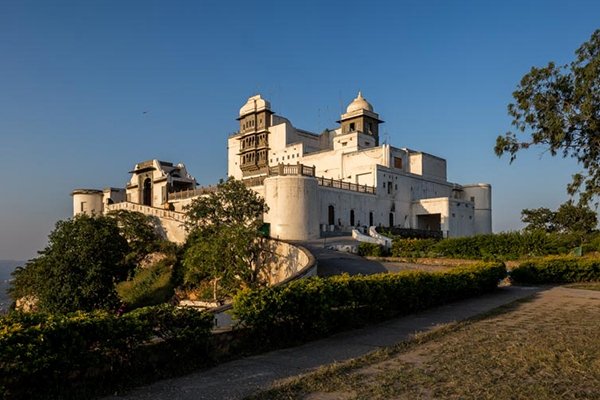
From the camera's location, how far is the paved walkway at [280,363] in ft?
19.0

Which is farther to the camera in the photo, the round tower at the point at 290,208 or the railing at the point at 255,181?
the railing at the point at 255,181

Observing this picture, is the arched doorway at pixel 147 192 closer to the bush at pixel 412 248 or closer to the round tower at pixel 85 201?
the round tower at pixel 85 201

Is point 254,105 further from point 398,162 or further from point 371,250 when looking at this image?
point 371,250

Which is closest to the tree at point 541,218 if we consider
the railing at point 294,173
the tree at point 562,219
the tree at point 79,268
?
the tree at point 562,219

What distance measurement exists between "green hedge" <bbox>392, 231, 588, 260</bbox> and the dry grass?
1748 centimetres

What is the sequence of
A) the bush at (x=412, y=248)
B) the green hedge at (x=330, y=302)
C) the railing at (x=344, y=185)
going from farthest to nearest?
1. the railing at (x=344, y=185)
2. the bush at (x=412, y=248)
3. the green hedge at (x=330, y=302)

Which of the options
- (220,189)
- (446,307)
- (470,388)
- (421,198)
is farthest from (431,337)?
(421,198)

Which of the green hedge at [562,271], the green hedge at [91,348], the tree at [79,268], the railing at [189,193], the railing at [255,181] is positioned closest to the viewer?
the green hedge at [91,348]

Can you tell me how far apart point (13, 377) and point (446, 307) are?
1071cm

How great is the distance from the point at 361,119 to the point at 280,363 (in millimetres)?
51428

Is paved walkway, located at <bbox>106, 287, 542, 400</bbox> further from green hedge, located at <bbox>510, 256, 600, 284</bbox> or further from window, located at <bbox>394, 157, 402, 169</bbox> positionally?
window, located at <bbox>394, 157, 402, 169</bbox>

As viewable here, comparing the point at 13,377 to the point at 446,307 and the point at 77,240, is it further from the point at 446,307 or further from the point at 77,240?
the point at 77,240

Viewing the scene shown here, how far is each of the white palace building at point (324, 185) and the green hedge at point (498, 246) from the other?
31.6 feet

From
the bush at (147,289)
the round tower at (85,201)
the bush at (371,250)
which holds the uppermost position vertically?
the round tower at (85,201)
